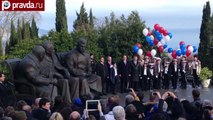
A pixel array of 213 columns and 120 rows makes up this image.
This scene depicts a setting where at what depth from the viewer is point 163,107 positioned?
1030cm

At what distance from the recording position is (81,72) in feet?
53.3

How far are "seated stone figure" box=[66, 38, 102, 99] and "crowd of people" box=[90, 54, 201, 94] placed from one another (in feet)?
18.1

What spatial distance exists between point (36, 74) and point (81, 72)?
5.72 ft

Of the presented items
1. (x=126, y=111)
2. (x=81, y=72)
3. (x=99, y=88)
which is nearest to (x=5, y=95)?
(x=81, y=72)

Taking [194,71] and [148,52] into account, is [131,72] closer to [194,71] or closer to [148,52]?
[194,71]

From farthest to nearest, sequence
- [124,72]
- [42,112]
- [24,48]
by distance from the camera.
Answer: [24,48] < [124,72] < [42,112]

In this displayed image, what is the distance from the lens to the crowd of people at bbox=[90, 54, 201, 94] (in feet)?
73.8

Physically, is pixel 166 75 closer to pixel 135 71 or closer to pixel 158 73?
pixel 158 73

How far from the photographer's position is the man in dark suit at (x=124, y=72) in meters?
22.8

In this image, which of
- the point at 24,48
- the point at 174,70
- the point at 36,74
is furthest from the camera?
the point at 24,48

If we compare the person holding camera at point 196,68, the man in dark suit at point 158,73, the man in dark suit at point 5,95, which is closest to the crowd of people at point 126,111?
the man in dark suit at point 5,95

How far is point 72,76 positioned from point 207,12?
16205 mm

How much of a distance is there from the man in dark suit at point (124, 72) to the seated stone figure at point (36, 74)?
787 cm

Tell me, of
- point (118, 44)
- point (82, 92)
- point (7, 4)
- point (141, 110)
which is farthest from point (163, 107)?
point (7, 4)
